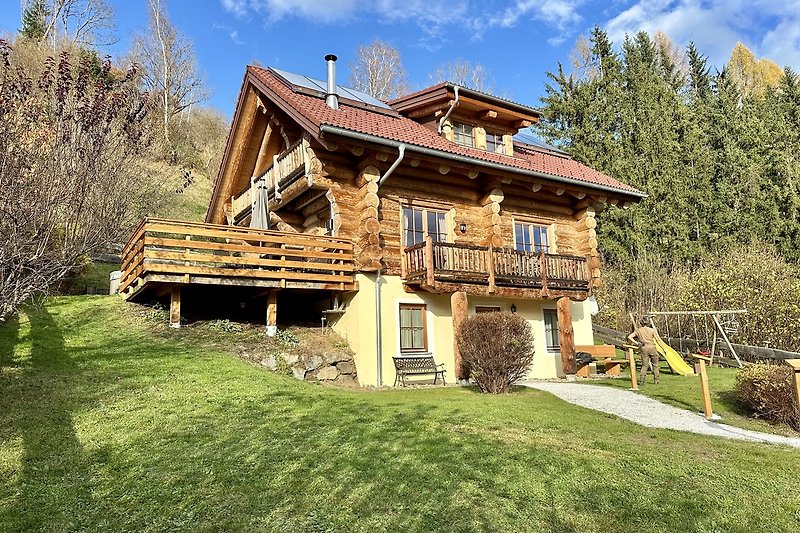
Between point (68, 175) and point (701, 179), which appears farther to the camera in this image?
point (701, 179)

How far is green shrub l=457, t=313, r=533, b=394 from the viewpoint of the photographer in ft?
33.3

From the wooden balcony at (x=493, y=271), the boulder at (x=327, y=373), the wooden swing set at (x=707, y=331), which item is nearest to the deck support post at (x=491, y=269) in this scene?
the wooden balcony at (x=493, y=271)

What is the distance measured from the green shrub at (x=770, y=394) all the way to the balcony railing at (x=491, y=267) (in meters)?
5.67

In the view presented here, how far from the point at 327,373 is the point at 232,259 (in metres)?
3.25

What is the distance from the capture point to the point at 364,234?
13211mm

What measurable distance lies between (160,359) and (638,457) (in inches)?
317

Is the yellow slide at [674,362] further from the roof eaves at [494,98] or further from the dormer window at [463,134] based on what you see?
the dormer window at [463,134]

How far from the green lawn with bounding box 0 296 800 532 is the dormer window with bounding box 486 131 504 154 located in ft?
32.1

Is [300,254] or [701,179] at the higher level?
[701,179]

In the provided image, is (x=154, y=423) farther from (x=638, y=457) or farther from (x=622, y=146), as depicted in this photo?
(x=622, y=146)

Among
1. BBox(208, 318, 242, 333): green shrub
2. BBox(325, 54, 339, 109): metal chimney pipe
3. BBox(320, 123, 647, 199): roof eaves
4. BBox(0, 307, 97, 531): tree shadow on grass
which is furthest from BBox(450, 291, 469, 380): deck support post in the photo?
BBox(0, 307, 97, 531): tree shadow on grass

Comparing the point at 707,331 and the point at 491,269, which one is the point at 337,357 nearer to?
the point at 491,269

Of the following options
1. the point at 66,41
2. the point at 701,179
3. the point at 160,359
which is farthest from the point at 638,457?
the point at 66,41

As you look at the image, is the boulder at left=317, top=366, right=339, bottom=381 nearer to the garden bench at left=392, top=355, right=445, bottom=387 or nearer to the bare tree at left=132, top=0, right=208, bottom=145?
the garden bench at left=392, top=355, right=445, bottom=387
